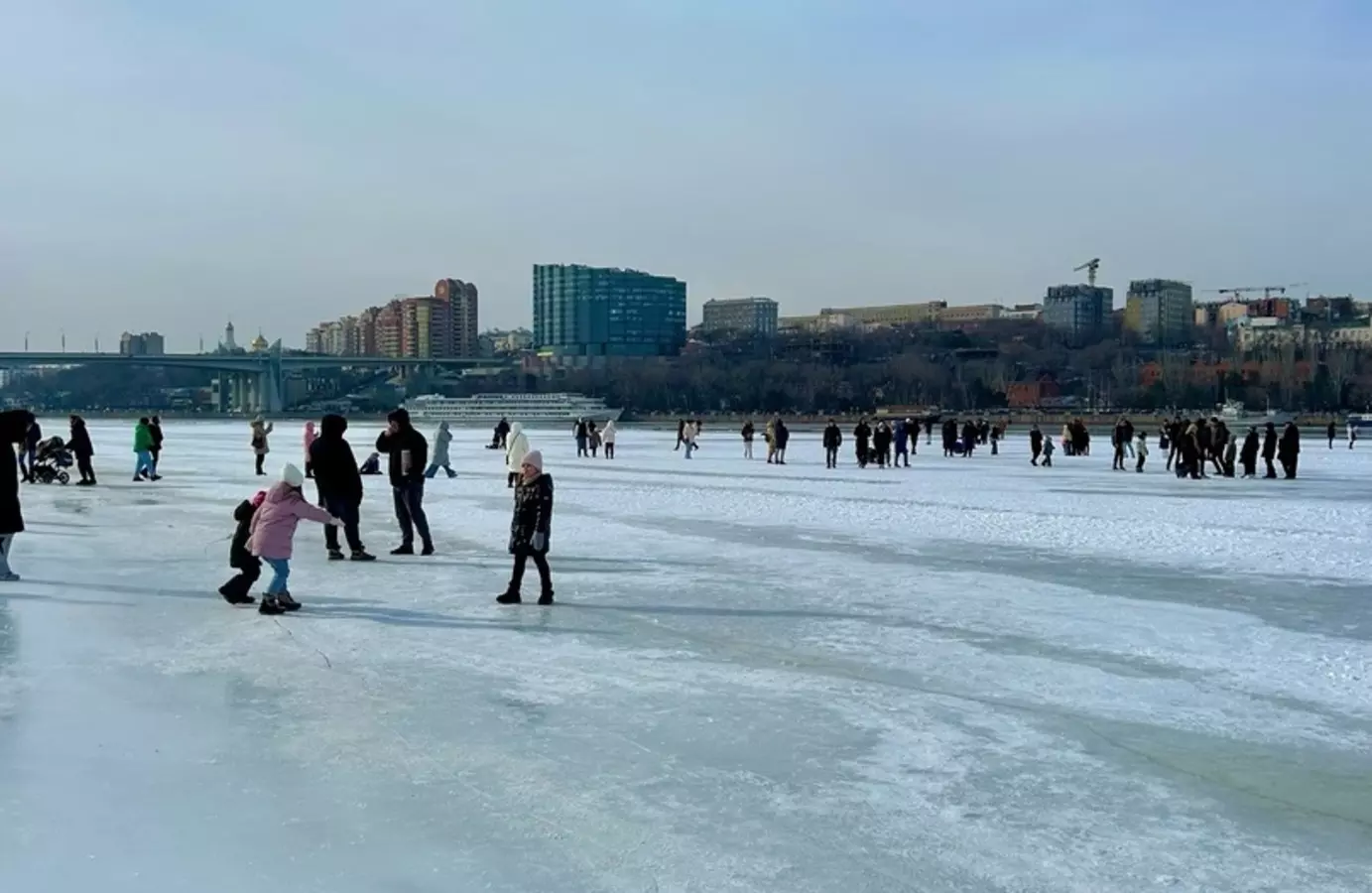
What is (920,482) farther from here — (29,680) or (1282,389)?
(1282,389)

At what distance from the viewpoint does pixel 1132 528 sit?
14.6 metres

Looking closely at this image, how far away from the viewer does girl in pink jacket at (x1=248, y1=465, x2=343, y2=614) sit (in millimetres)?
8516

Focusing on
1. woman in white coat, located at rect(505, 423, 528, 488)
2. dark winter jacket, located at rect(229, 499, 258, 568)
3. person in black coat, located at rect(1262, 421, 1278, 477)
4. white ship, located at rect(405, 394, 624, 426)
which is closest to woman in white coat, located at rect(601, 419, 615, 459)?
woman in white coat, located at rect(505, 423, 528, 488)

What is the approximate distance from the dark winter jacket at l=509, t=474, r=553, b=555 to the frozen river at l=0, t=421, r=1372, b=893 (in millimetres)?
492

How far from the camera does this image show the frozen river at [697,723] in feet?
13.3

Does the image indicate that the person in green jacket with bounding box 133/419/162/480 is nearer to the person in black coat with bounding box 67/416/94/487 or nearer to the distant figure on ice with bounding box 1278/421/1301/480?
the person in black coat with bounding box 67/416/94/487

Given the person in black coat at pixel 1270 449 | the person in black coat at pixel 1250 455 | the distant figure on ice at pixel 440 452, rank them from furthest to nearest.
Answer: the person in black coat at pixel 1250 455, the person in black coat at pixel 1270 449, the distant figure on ice at pixel 440 452

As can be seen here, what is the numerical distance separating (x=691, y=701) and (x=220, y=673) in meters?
2.55

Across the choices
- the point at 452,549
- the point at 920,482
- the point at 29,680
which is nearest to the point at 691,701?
the point at 29,680

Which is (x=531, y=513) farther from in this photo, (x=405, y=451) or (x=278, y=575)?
(x=405, y=451)

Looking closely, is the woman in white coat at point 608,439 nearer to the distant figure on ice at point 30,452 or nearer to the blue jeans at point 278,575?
the distant figure on ice at point 30,452

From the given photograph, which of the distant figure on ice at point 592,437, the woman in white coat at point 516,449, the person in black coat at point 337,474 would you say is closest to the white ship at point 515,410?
the distant figure on ice at point 592,437

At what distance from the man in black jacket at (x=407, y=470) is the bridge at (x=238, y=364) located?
120 meters

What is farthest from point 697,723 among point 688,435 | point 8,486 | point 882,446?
point 688,435
